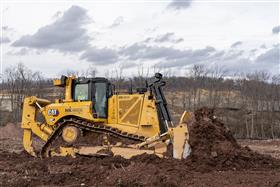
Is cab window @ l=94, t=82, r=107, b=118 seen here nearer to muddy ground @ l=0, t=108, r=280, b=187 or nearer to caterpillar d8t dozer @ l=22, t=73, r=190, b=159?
caterpillar d8t dozer @ l=22, t=73, r=190, b=159

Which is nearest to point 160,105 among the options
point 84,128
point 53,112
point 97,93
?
point 97,93

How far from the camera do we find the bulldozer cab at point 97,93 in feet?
39.0

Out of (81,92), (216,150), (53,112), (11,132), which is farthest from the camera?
(11,132)

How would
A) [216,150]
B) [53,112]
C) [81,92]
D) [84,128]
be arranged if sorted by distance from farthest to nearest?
[53,112]
[81,92]
[84,128]
[216,150]

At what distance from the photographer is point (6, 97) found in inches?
1784

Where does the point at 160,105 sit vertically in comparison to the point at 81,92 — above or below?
below

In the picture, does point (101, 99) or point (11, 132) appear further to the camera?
point (11, 132)

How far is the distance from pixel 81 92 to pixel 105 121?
3.74 ft

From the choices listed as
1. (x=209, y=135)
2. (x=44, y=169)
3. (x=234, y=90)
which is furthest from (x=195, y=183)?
(x=234, y=90)

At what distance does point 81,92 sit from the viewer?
12.2m

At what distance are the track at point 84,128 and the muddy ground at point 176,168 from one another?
60 cm

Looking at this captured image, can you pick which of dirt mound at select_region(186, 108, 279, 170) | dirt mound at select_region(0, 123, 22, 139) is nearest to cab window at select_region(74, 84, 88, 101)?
dirt mound at select_region(186, 108, 279, 170)

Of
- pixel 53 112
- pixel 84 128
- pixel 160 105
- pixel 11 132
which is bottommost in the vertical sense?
pixel 11 132

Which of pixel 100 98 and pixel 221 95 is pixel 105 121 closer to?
pixel 100 98
